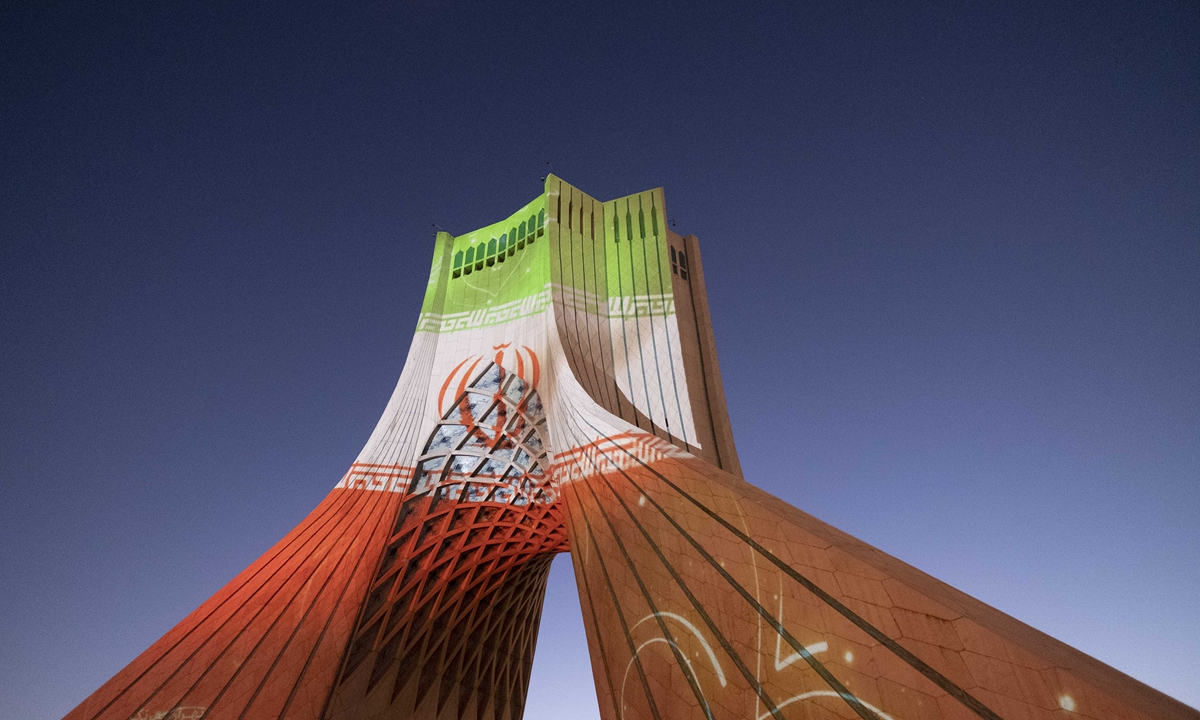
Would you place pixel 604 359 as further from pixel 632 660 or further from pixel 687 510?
pixel 632 660

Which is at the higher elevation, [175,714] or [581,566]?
[581,566]

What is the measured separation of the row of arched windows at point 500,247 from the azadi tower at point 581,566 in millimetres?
60

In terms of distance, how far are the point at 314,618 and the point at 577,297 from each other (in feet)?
23.0

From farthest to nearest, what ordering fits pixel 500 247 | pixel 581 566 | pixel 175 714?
pixel 500 247 < pixel 175 714 < pixel 581 566

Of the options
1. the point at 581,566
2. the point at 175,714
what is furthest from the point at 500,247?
the point at 175,714

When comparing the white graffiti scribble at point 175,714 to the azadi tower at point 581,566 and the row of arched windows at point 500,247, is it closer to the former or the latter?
the azadi tower at point 581,566

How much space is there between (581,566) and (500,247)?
891cm

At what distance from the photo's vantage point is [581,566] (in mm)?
6816

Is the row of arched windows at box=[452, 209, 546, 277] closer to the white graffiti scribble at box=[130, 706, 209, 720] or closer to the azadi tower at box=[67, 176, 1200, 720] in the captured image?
the azadi tower at box=[67, 176, 1200, 720]

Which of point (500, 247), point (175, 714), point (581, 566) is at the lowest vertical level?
point (175, 714)

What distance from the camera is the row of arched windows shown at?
1290cm

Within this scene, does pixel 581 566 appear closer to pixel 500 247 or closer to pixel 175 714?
pixel 175 714

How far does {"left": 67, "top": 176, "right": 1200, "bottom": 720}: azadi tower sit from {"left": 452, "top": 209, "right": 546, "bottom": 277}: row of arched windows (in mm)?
60

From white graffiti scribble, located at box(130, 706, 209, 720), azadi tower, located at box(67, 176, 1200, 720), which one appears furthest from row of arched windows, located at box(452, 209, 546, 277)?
white graffiti scribble, located at box(130, 706, 209, 720)
